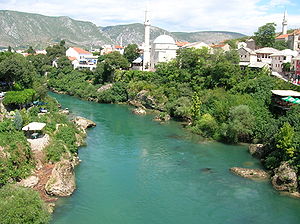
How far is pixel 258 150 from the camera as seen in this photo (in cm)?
2614

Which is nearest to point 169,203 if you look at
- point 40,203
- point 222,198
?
point 222,198

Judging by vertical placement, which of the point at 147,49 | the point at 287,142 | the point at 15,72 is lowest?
the point at 287,142

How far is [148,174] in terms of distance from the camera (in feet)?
73.5

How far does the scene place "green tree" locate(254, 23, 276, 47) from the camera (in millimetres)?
54409

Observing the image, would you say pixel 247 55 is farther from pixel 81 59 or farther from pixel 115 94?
pixel 81 59

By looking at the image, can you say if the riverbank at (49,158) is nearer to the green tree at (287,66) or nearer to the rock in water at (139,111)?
the rock in water at (139,111)

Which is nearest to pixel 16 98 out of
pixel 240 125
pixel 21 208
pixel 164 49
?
pixel 21 208

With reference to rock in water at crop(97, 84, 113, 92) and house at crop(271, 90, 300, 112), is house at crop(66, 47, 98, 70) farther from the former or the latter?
house at crop(271, 90, 300, 112)

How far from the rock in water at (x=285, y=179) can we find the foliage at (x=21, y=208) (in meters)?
14.1

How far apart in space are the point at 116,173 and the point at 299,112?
15556 mm

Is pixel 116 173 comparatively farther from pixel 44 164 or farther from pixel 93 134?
pixel 93 134

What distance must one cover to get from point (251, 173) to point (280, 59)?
75.3 ft

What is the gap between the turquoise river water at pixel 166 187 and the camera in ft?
56.1

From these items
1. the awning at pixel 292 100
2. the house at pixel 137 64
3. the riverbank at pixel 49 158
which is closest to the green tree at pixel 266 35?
the house at pixel 137 64
